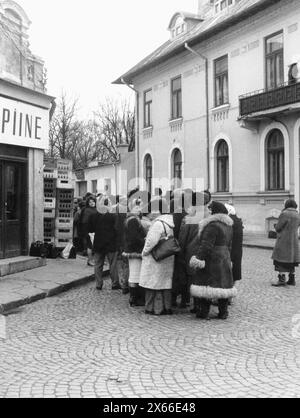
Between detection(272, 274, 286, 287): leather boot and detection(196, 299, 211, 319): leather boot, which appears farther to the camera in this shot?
detection(272, 274, 286, 287): leather boot

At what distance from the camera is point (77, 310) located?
7.61m

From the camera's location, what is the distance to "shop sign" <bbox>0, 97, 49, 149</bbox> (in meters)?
11.0

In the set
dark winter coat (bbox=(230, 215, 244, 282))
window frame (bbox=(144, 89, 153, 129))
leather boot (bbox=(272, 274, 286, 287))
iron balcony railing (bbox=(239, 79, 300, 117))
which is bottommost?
leather boot (bbox=(272, 274, 286, 287))

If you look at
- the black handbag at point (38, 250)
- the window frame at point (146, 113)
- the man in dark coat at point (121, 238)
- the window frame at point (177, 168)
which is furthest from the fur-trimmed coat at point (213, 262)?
the window frame at point (146, 113)

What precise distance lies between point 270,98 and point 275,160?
2.42 metres

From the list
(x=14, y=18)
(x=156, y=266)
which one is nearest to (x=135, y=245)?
(x=156, y=266)

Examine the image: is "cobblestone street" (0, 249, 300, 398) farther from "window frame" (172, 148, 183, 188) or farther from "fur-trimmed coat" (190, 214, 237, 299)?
"window frame" (172, 148, 183, 188)

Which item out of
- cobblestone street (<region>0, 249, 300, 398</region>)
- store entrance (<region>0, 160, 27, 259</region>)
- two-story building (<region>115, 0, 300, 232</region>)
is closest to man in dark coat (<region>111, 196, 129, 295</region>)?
cobblestone street (<region>0, 249, 300, 398</region>)

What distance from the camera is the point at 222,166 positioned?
22.1 meters

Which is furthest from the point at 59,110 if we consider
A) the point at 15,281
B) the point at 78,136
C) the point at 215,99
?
the point at 15,281

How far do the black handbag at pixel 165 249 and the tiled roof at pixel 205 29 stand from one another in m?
14.4

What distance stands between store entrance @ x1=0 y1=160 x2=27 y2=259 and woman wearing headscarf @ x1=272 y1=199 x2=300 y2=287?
5.88 meters

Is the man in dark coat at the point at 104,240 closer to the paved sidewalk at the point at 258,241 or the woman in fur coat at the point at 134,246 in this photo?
the woman in fur coat at the point at 134,246
